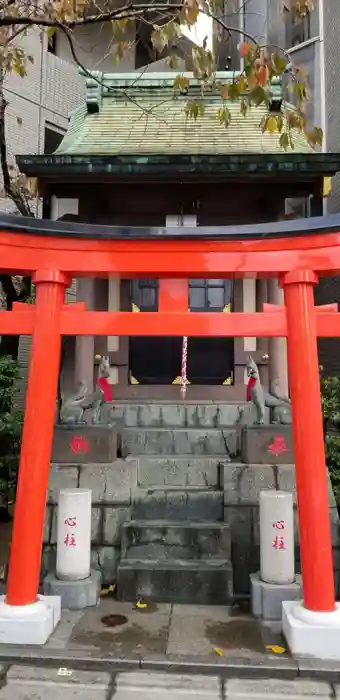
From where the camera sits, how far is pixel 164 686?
4.37 metres

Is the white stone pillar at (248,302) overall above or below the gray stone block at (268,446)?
above

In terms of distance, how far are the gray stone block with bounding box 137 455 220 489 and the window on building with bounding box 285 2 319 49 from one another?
11.6 m

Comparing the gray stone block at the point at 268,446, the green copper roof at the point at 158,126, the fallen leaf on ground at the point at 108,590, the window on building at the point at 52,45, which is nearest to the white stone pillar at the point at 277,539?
the gray stone block at the point at 268,446

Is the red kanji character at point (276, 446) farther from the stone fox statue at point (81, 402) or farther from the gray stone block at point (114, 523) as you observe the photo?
the stone fox statue at point (81, 402)

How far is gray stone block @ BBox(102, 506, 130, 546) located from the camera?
668 centimetres

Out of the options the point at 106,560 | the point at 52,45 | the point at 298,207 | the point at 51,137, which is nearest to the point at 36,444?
the point at 106,560

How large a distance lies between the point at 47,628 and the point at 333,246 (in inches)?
185

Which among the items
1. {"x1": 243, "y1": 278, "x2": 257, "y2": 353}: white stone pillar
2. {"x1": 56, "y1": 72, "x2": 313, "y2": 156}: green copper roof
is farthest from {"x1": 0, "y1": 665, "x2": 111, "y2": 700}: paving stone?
{"x1": 56, "y1": 72, "x2": 313, "y2": 156}: green copper roof

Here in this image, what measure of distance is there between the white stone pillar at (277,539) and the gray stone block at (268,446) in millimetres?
1183

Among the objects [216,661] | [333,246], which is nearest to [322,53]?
[333,246]

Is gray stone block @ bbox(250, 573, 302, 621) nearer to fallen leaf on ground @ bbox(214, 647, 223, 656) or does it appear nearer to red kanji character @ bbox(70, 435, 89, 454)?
fallen leaf on ground @ bbox(214, 647, 223, 656)

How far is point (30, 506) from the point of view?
5254mm

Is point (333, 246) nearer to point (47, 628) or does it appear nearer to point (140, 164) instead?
point (140, 164)

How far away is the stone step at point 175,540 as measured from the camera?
641 cm
